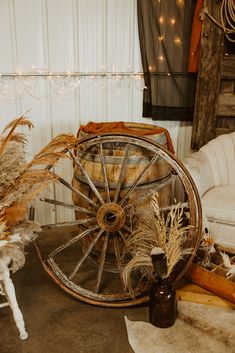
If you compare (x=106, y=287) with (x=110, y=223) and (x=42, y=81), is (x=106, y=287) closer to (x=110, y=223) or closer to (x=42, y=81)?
(x=110, y=223)

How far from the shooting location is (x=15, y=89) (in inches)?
108

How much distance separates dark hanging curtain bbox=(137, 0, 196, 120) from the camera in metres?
2.78

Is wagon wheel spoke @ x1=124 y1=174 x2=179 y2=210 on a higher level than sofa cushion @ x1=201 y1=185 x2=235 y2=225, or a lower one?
higher

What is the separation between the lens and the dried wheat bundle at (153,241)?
1788mm

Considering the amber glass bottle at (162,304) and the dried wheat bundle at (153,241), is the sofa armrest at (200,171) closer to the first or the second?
the dried wheat bundle at (153,241)

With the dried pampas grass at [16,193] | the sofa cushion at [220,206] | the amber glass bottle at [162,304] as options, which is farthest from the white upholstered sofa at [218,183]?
the dried pampas grass at [16,193]

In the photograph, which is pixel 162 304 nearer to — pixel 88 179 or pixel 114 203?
pixel 114 203

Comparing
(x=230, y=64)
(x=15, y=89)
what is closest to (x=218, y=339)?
(x=230, y=64)

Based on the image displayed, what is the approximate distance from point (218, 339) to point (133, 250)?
59 centimetres

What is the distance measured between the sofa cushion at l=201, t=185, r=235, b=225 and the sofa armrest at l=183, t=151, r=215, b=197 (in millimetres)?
70

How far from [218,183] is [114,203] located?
0.98 meters

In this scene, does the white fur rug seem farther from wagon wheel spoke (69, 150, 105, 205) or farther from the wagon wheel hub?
wagon wheel spoke (69, 150, 105, 205)

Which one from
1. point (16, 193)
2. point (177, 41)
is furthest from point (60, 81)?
point (16, 193)

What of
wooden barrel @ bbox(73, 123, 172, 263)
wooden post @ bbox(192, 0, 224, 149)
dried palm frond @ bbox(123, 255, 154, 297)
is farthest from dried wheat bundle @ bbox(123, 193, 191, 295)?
wooden post @ bbox(192, 0, 224, 149)
